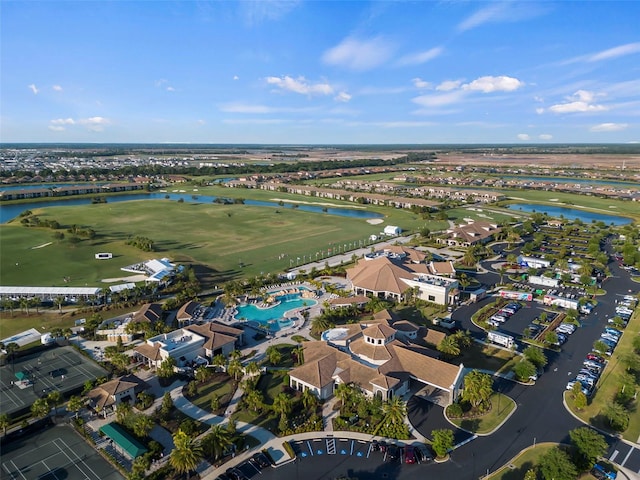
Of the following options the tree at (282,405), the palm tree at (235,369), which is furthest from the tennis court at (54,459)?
the palm tree at (235,369)

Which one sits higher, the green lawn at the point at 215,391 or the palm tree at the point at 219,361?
the palm tree at the point at 219,361

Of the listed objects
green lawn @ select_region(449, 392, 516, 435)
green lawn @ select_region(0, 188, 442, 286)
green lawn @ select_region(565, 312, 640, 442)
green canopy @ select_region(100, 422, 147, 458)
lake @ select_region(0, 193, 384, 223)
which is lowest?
lake @ select_region(0, 193, 384, 223)

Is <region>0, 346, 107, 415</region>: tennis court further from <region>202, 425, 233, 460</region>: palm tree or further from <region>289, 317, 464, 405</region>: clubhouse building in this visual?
<region>289, 317, 464, 405</region>: clubhouse building

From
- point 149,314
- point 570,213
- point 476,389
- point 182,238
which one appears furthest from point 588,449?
point 570,213

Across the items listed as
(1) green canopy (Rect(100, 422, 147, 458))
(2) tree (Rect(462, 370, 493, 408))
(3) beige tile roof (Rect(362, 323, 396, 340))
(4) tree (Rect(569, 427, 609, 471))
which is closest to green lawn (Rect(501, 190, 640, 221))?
(3) beige tile roof (Rect(362, 323, 396, 340))

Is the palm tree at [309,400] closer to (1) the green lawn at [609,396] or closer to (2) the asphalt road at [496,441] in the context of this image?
(2) the asphalt road at [496,441]

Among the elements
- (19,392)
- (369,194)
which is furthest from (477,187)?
(19,392)

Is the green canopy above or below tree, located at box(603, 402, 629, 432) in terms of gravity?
below

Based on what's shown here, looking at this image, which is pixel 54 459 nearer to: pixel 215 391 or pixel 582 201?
pixel 215 391
